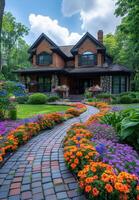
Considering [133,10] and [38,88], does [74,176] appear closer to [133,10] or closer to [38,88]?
[133,10]

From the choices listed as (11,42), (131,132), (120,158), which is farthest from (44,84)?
(120,158)

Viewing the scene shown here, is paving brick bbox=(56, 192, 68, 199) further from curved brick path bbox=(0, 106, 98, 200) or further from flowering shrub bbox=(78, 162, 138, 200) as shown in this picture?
flowering shrub bbox=(78, 162, 138, 200)

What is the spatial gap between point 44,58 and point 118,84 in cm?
951

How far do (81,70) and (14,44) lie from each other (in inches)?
761

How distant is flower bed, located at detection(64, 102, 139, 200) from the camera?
3.08 meters

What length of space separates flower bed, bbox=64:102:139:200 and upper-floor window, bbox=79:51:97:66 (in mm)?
24209

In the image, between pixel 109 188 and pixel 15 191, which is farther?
pixel 15 191

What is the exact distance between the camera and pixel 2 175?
164 inches

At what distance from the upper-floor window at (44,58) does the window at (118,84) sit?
8013 mm

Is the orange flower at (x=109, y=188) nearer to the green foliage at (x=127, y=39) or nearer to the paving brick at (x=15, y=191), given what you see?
the paving brick at (x=15, y=191)

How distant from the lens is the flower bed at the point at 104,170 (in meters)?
3.08

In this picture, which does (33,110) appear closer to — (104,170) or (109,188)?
(104,170)

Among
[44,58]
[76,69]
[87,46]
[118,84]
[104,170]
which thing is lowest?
[104,170]

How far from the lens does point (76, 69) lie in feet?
93.7
